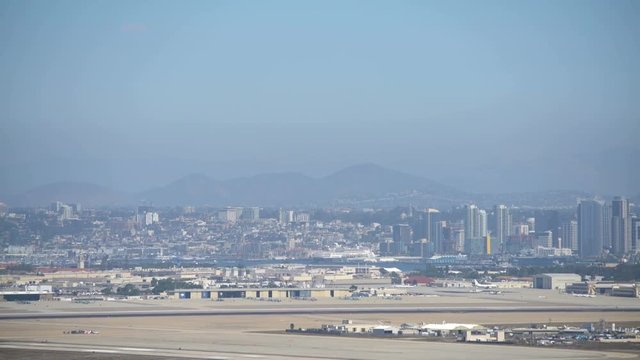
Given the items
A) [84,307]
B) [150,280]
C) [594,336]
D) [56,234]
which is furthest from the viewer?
[56,234]

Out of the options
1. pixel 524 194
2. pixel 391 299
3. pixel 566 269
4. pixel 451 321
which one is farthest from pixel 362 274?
pixel 524 194

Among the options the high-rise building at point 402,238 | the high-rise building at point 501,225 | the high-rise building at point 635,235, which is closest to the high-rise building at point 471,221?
the high-rise building at point 501,225

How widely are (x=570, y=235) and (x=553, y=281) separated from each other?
49.9m

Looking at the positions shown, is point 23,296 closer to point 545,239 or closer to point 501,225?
point 545,239

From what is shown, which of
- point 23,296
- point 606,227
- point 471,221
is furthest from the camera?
point 471,221

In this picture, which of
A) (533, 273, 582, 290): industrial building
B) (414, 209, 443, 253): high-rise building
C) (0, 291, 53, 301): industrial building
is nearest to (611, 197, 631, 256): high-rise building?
(414, 209, 443, 253): high-rise building

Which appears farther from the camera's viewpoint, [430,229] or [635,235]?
[430,229]

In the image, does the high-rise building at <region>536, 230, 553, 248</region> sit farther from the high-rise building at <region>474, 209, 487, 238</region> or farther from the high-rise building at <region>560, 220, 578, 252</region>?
the high-rise building at <region>474, 209, 487, 238</region>

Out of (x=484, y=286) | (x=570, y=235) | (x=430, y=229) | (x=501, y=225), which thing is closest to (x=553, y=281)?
(x=484, y=286)

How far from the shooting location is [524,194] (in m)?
199

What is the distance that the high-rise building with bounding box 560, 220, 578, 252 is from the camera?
4798 inches

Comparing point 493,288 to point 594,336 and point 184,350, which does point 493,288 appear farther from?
point 184,350

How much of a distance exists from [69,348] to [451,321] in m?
13.8

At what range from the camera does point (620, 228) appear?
Answer: 113 m
